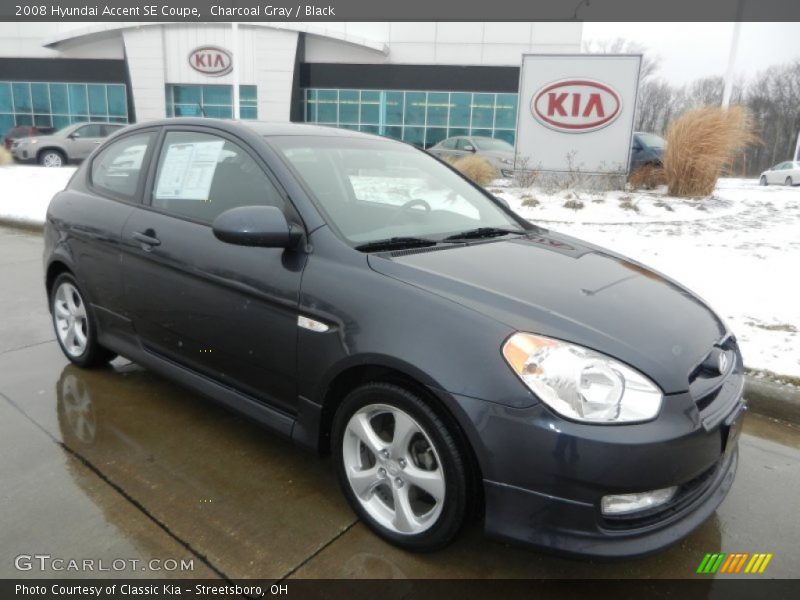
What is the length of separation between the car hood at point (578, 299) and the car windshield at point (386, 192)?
0.26 m

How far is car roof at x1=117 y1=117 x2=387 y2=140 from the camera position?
2.97m

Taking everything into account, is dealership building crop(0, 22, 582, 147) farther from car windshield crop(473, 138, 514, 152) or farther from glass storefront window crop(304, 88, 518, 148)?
car windshield crop(473, 138, 514, 152)

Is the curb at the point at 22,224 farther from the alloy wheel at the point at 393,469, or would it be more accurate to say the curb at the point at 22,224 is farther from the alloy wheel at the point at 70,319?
the alloy wheel at the point at 393,469

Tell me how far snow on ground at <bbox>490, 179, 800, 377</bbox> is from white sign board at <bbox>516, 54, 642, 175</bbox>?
1.08m

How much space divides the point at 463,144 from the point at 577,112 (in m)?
5.34

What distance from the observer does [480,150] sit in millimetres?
15922

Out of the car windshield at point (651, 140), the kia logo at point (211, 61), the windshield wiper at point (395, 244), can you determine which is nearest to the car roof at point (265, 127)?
the windshield wiper at point (395, 244)

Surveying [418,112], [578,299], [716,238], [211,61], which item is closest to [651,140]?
[716,238]

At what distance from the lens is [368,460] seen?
7.80 ft

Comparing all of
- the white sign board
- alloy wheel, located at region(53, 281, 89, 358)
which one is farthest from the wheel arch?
the white sign board

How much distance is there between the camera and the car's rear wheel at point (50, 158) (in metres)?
18.9

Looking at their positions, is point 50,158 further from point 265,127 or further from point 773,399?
point 773,399

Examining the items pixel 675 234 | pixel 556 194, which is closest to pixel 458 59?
pixel 556 194

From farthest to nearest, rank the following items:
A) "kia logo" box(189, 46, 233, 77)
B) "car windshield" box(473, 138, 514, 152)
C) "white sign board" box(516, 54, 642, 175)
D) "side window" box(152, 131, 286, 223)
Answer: "kia logo" box(189, 46, 233, 77) → "car windshield" box(473, 138, 514, 152) → "white sign board" box(516, 54, 642, 175) → "side window" box(152, 131, 286, 223)
